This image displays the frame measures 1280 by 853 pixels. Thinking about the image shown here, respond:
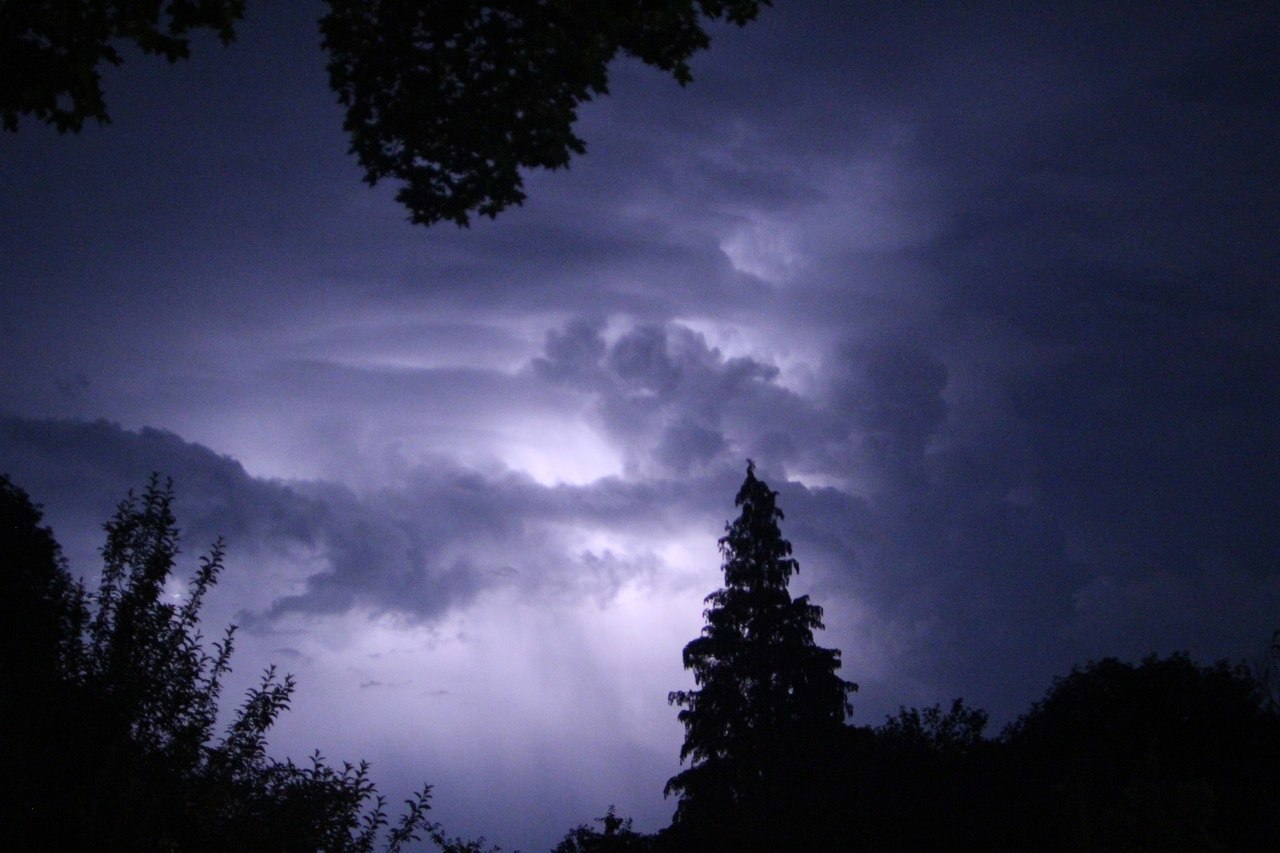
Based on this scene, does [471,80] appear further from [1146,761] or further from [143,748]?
[1146,761]

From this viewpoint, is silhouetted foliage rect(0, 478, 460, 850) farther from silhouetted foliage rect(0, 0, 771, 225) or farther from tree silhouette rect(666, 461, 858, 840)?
tree silhouette rect(666, 461, 858, 840)

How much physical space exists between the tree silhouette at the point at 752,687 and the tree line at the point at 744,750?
9 cm

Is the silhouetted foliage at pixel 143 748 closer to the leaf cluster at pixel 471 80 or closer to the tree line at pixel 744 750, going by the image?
the tree line at pixel 744 750

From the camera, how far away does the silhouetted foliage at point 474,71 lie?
731cm

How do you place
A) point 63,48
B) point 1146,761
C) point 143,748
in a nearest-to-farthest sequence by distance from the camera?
point 63,48 < point 143,748 < point 1146,761

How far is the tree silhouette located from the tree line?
0.30 feet

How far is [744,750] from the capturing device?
111 ft

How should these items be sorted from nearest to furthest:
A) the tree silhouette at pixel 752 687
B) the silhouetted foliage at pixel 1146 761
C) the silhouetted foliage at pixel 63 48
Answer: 1. the silhouetted foliage at pixel 63 48
2. the silhouetted foliage at pixel 1146 761
3. the tree silhouette at pixel 752 687

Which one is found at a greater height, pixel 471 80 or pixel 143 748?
pixel 471 80

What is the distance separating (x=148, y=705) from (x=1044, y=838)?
22.6m

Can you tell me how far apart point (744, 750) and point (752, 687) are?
103 inches

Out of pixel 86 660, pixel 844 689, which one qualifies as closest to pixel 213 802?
pixel 86 660

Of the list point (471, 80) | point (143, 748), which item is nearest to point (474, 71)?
point (471, 80)

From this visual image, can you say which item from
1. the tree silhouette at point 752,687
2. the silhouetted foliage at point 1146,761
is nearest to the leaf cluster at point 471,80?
the silhouetted foliage at point 1146,761
